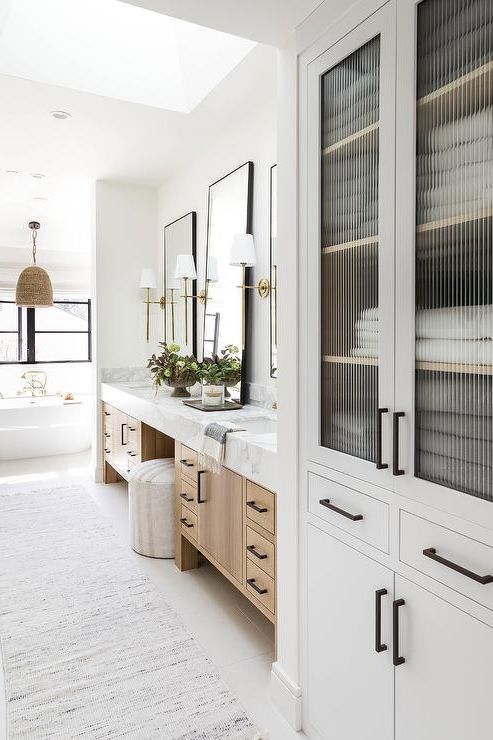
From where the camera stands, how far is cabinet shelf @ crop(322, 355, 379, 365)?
142cm

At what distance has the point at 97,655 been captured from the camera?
2.21 meters

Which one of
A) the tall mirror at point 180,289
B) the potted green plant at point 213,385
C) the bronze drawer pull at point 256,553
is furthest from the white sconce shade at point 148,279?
the bronze drawer pull at point 256,553

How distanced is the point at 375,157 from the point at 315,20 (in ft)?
1.74

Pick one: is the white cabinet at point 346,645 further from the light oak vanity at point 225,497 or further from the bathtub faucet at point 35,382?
the bathtub faucet at point 35,382

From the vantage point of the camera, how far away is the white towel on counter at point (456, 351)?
111 cm

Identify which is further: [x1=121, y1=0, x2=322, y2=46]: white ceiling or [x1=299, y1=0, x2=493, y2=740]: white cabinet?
[x1=121, y1=0, x2=322, y2=46]: white ceiling

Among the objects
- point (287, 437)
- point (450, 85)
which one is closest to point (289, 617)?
point (287, 437)

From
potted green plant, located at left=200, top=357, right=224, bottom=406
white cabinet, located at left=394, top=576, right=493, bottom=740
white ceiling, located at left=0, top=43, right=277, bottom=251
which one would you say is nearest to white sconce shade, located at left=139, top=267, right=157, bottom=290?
white ceiling, located at left=0, top=43, right=277, bottom=251

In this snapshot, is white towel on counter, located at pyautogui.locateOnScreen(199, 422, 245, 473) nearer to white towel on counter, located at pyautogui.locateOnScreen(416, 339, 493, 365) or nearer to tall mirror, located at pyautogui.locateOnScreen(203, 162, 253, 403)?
tall mirror, located at pyautogui.locateOnScreen(203, 162, 253, 403)

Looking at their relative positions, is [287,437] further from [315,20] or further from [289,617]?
[315,20]

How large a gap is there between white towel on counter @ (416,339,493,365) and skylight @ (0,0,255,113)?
201 centimetres

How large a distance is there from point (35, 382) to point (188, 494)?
16.3 ft

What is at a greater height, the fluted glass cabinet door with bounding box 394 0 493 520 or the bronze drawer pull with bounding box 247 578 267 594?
the fluted glass cabinet door with bounding box 394 0 493 520

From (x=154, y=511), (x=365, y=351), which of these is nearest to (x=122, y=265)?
(x=154, y=511)
